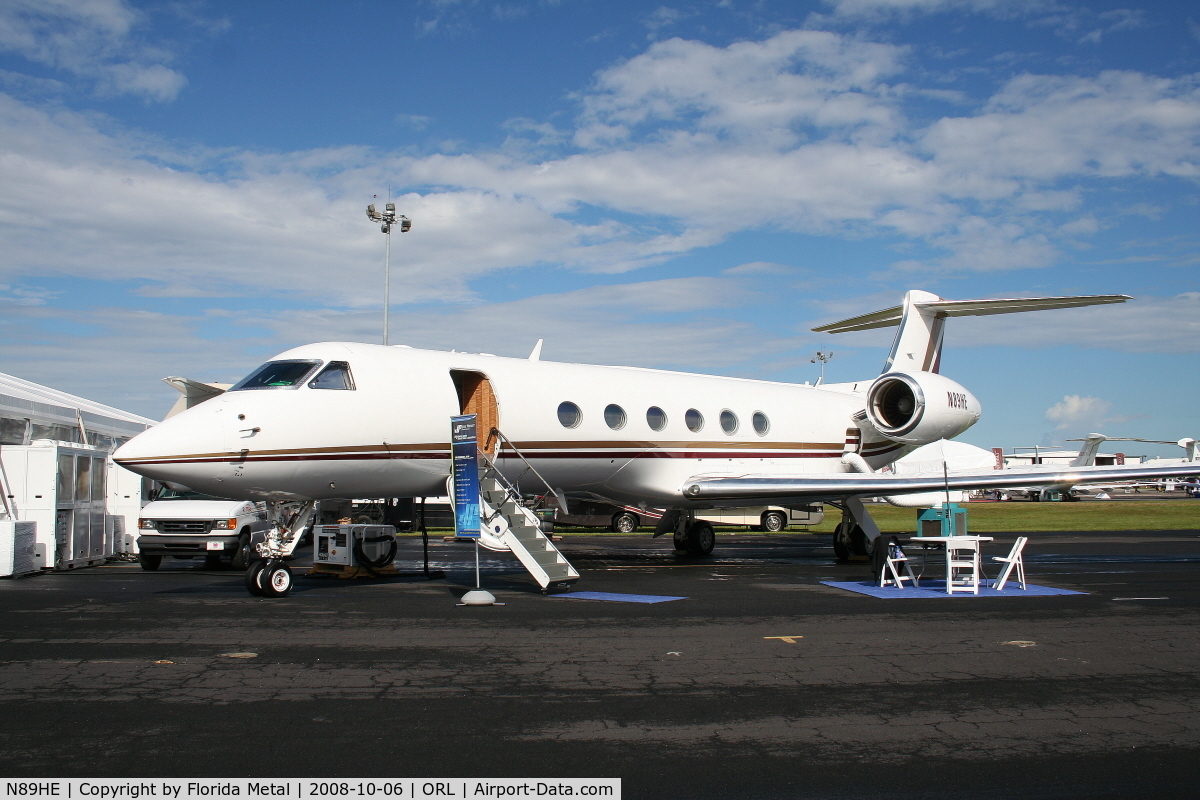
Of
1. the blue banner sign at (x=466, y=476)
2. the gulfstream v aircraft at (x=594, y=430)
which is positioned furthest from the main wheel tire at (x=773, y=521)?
the blue banner sign at (x=466, y=476)

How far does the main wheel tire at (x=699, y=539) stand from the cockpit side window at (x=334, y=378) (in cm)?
922

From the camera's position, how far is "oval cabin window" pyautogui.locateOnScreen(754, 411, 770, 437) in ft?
59.8

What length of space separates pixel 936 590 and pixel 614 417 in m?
5.98

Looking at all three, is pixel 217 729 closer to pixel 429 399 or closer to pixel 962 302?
pixel 429 399

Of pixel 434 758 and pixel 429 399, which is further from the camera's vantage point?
pixel 429 399

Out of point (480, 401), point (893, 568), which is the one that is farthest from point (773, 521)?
point (480, 401)

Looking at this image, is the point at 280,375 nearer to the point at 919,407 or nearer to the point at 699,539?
the point at 699,539

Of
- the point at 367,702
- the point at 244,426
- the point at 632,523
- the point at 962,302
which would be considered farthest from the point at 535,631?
the point at 632,523

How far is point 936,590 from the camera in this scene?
1213cm

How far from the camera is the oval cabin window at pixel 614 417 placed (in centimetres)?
1555

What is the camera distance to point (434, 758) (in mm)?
4734

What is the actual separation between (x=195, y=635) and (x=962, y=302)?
686 inches

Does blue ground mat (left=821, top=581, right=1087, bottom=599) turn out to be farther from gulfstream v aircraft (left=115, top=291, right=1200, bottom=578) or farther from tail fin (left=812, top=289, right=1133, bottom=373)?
tail fin (left=812, top=289, right=1133, bottom=373)

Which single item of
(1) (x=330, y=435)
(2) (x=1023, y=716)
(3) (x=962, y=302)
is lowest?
(2) (x=1023, y=716)
